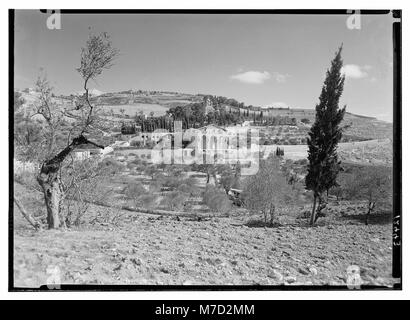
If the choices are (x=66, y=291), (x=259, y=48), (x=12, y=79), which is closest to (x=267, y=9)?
(x=259, y=48)

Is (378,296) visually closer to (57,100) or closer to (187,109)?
(187,109)

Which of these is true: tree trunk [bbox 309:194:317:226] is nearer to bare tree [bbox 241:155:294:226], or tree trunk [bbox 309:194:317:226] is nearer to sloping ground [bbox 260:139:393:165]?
bare tree [bbox 241:155:294:226]

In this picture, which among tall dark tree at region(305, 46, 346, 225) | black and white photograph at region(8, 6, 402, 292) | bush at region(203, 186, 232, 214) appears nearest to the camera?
black and white photograph at region(8, 6, 402, 292)

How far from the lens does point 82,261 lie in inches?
154

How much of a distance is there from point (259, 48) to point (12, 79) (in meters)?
2.86

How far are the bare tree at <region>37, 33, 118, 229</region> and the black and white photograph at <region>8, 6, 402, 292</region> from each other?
17mm

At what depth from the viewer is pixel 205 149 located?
13.5ft

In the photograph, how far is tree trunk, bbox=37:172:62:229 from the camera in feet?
13.6

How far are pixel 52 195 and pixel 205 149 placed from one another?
1963 millimetres

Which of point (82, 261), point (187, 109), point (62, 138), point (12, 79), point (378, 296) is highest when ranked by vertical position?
point (12, 79)

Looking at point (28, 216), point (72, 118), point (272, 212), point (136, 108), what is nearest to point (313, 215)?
point (272, 212)

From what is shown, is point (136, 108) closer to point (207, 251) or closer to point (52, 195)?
point (52, 195)

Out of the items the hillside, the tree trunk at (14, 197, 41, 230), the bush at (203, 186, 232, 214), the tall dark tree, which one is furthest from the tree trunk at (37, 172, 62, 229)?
the tall dark tree

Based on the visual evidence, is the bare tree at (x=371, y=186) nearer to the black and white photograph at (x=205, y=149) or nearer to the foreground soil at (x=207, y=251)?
the black and white photograph at (x=205, y=149)
